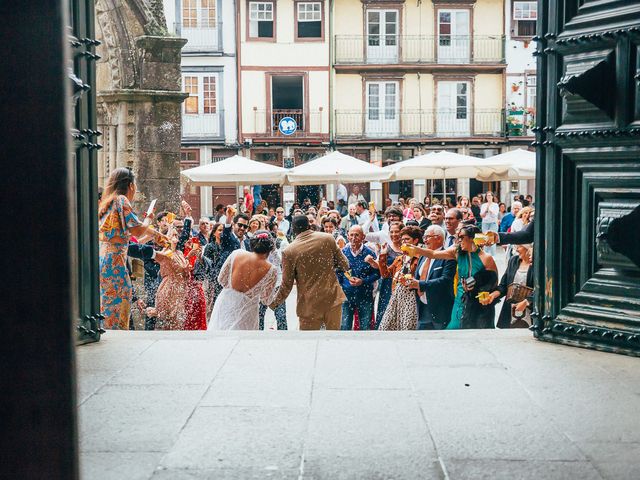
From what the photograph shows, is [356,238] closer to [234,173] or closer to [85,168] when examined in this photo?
[85,168]

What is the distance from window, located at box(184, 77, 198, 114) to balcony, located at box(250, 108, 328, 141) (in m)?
2.18

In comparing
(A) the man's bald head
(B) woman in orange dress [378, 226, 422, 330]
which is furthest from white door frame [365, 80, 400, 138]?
(B) woman in orange dress [378, 226, 422, 330]

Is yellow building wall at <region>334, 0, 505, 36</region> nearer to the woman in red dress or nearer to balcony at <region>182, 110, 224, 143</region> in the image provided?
balcony at <region>182, 110, 224, 143</region>

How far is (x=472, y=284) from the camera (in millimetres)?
7621

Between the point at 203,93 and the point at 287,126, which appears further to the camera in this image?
the point at 203,93

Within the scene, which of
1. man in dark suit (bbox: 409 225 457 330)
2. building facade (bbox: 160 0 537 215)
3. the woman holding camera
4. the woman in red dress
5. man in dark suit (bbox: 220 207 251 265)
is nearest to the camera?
the woman holding camera

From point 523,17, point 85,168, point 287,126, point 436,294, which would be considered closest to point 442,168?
point 436,294

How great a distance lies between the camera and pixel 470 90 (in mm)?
37031

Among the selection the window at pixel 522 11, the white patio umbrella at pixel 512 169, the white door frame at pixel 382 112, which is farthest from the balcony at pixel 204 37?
the white patio umbrella at pixel 512 169

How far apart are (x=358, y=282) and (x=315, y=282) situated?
0.85m

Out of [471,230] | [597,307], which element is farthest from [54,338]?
[471,230]

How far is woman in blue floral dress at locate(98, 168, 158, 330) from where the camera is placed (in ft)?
21.6

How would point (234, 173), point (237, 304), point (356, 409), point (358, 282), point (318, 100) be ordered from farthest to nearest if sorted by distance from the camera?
point (318, 100) < point (234, 173) < point (358, 282) < point (237, 304) < point (356, 409)

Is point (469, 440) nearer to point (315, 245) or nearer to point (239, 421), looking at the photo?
point (239, 421)
